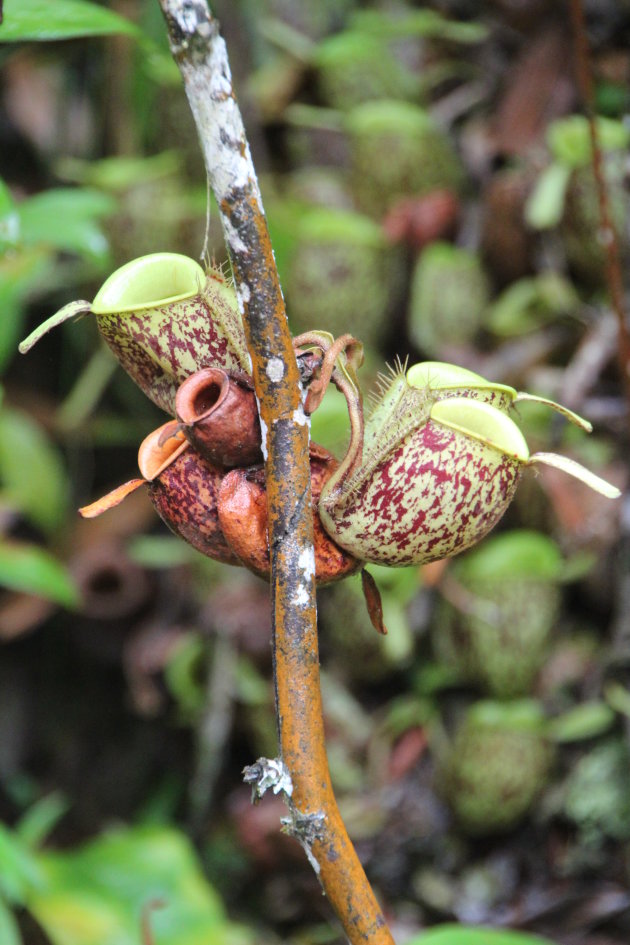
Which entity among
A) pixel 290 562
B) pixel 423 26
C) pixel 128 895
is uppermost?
pixel 423 26

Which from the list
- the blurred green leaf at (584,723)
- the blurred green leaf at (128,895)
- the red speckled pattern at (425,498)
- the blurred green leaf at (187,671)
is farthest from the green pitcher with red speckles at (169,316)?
the blurred green leaf at (187,671)

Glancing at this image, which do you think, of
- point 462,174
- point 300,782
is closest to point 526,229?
point 462,174

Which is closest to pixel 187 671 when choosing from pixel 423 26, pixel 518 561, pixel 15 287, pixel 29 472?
pixel 29 472

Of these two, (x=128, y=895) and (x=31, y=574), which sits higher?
(x=31, y=574)

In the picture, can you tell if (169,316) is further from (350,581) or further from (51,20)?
(350,581)

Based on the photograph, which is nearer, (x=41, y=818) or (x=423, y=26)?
(x=41, y=818)

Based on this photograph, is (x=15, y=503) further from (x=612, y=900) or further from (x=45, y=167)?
(x=612, y=900)

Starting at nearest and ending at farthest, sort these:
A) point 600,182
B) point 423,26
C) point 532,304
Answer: point 600,182 → point 532,304 → point 423,26

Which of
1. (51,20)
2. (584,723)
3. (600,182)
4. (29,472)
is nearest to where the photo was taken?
(51,20)
